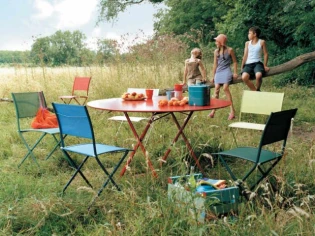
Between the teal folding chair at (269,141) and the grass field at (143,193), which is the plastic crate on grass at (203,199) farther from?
the teal folding chair at (269,141)

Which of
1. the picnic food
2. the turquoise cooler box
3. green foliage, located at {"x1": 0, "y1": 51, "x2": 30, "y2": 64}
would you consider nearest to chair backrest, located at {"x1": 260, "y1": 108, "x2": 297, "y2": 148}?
the turquoise cooler box

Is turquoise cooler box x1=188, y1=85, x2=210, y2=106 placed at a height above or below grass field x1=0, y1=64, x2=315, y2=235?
above

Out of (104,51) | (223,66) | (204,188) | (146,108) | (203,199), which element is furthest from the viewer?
(104,51)

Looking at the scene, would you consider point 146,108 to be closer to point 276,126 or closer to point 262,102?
point 276,126

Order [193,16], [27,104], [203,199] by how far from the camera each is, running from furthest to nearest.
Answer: [193,16]
[27,104]
[203,199]

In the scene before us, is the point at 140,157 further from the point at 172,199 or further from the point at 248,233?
the point at 248,233

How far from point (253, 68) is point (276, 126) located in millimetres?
4212

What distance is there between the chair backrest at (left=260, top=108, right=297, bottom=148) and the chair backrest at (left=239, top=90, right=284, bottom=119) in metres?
1.05

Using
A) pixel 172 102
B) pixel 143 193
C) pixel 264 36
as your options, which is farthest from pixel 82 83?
pixel 264 36

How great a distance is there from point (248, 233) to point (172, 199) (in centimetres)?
57

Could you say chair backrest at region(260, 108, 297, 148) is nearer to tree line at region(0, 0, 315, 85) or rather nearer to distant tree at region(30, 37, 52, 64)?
tree line at region(0, 0, 315, 85)

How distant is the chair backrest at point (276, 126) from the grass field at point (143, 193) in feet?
0.34

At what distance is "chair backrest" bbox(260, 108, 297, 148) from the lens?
11.3 ft

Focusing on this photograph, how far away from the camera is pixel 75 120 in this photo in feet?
12.1
